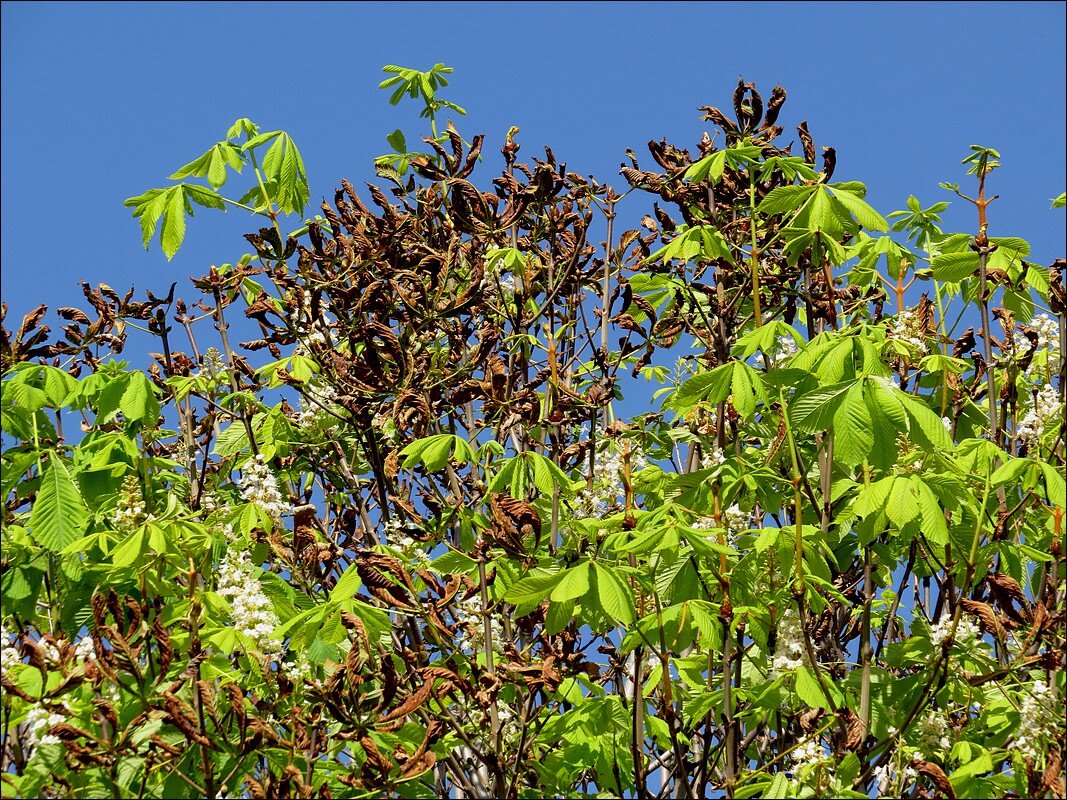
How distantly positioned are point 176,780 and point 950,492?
284 centimetres

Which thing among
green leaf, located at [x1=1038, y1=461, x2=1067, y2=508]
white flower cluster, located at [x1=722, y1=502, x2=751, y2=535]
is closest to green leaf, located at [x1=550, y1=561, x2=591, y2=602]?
white flower cluster, located at [x1=722, y1=502, x2=751, y2=535]

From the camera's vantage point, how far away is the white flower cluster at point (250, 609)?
4.10 m

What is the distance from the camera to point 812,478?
221 inches

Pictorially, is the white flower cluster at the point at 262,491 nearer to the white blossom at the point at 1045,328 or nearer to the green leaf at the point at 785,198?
the green leaf at the point at 785,198

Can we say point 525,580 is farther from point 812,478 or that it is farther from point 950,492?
point 812,478

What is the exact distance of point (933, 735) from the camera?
4492 mm

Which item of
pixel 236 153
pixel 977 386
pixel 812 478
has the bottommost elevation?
pixel 812 478

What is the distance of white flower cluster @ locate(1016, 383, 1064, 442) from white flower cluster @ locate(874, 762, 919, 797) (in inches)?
64.0

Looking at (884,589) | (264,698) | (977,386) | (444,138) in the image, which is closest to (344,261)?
(444,138)

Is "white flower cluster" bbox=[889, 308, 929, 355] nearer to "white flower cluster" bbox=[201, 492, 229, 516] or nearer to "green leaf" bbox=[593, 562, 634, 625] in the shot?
"green leaf" bbox=[593, 562, 634, 625]

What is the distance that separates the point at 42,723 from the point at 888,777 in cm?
296

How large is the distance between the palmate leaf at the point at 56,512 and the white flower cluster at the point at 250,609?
0.63 metres

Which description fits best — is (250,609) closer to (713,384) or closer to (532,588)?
(532,588)

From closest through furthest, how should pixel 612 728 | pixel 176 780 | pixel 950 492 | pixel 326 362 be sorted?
pixel 176 780 → pixel 950 492 → pixel 612 728 → pixel 326 362
